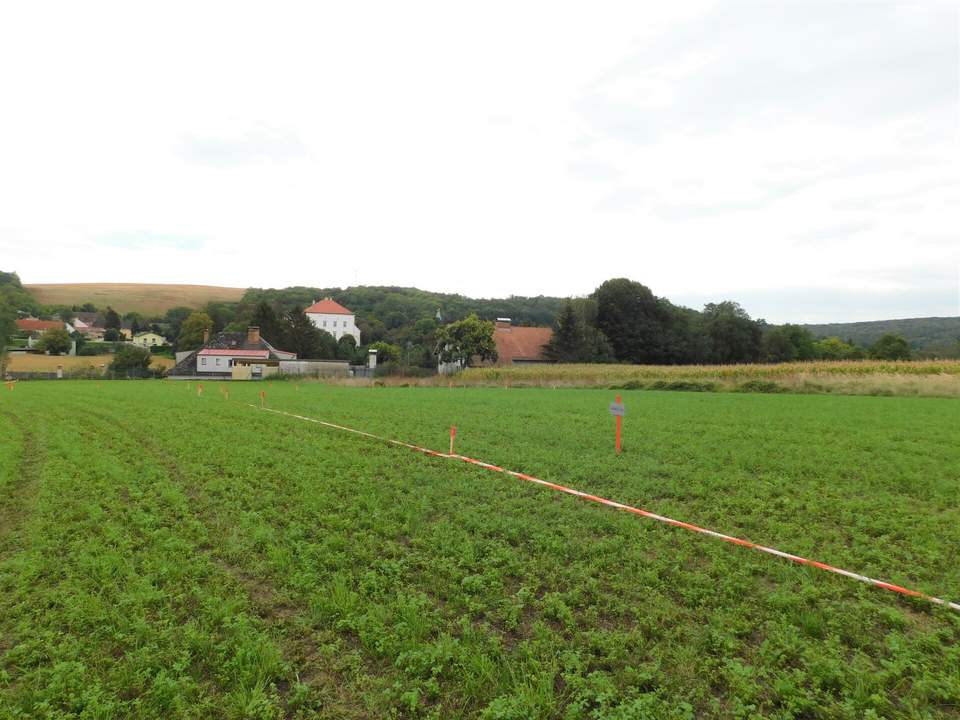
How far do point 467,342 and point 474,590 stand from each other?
54.3m

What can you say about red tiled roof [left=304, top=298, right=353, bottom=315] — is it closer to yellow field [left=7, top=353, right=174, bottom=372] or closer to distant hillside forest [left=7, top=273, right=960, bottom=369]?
distant hillside forest [left=7, top=273, right=960, bottom=369]

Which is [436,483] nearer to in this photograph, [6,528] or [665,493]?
[665,493]

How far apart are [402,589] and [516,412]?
15.1 metres

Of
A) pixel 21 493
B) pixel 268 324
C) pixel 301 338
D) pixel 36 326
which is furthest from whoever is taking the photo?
pixel 36 326

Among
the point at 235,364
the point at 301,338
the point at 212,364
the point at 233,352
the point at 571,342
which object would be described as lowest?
the point at 212,364

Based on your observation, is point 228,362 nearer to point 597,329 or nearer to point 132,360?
point 132,360

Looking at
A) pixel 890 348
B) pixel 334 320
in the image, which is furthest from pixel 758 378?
pixel 334 320

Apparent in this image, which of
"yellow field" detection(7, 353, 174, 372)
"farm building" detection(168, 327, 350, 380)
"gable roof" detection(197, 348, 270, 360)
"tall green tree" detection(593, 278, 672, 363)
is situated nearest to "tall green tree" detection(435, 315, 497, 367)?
"farm building" detection(168, 327, 350, 380)

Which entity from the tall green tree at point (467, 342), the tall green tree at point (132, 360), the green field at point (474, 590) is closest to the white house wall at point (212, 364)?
the tall green tree at point (132, 360)

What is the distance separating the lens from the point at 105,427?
15602mm

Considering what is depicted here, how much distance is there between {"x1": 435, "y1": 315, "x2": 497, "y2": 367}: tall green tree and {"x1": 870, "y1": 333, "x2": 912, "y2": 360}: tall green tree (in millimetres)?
59304

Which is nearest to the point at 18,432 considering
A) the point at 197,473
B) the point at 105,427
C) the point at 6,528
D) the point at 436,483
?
the point at 105,427

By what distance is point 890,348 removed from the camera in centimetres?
7738

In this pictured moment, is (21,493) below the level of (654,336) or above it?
below
